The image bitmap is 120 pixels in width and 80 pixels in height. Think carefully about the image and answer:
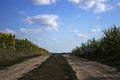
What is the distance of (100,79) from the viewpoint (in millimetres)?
21578

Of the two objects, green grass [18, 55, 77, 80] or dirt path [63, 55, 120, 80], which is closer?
green grass [18, 55, 77, 80]

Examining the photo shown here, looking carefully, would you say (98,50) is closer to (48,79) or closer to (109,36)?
(109,36)

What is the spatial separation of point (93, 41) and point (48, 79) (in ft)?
196

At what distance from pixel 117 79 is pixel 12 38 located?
51.5 meters

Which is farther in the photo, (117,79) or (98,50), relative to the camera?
(98,50)

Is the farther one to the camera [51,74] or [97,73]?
[97,73]

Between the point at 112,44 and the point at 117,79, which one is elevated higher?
the point at 112,44

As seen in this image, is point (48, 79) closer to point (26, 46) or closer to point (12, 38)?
point (12, 38)

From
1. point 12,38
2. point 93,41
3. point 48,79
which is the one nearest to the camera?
point 48,79

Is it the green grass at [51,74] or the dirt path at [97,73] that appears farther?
the dirt path at [97,73]

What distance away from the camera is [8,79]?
70.1ft

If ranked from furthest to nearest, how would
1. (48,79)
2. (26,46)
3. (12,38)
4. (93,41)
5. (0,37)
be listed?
(26,46), (93,41), (12,38), (0,37), (48,79)

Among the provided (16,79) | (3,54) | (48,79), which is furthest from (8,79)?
(3,54)

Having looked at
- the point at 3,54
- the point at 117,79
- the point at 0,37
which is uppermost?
the point at 0,37
